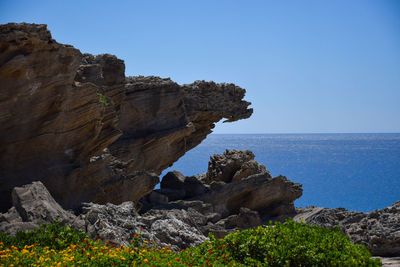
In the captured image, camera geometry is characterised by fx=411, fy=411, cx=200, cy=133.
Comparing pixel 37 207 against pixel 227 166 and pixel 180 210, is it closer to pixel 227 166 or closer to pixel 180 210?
pixel 180 210

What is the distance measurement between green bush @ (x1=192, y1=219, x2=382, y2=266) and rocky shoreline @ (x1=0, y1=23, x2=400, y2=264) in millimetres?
3393

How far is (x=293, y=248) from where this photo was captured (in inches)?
369

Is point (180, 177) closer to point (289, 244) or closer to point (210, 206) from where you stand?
point (210, 206)

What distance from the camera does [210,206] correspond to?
87.0 ft

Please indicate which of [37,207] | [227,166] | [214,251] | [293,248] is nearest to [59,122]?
[37,207]

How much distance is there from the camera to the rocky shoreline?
1334 cm

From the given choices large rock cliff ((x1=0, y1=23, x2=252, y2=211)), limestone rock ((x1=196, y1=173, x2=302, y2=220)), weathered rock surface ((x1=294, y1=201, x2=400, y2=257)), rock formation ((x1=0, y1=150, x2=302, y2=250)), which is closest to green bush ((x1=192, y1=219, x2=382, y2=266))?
rock formation ((x1=0, y1=150, x2=302, y2=250))

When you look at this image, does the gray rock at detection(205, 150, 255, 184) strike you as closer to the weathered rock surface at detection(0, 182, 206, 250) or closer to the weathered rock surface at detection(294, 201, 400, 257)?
the weathered rock surface at detection(294, 201, 400, 257)

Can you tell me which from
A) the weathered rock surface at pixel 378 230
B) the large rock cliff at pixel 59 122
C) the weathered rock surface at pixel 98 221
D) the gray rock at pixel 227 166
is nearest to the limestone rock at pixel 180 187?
the gray rock at pixel 227 166

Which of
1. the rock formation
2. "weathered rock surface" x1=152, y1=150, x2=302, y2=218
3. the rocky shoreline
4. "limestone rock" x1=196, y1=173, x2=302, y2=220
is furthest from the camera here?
"limestone rock" x1=196, y1=173, x2=302, y2=220

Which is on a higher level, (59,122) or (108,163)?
(59,122)

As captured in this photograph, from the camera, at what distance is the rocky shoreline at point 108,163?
13.3 metres

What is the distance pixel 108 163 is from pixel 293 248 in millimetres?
12204

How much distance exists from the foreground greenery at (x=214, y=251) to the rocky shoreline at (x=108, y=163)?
109 centimetres
